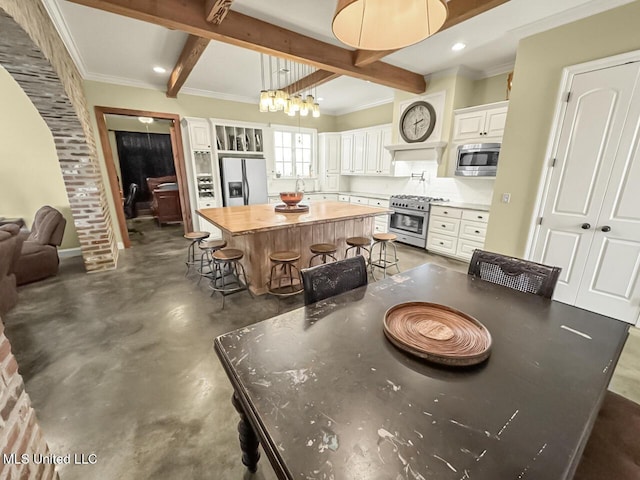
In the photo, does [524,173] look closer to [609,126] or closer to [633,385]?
[609,126]

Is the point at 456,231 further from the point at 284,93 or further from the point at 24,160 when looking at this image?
the point at 24,160

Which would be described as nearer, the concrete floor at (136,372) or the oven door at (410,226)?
the concrete floor at (136,372)

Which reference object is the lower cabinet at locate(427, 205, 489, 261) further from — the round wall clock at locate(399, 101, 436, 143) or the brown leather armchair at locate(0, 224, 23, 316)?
the brown leather armchair at locate(0, 224, 23, 316)

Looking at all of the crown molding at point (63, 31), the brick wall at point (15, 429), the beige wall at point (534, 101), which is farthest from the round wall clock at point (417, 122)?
the brick wall at point (15, 429)

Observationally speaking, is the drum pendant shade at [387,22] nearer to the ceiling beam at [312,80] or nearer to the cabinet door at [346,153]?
the ceiling beam at [312,80]

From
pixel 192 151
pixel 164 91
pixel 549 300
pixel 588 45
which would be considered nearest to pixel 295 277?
pixel 549 300

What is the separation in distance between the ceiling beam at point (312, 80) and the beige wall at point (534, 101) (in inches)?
87.1

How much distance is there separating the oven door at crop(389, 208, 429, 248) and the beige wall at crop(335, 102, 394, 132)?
2.21 meters

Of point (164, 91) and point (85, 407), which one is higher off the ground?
A: point (164, 91)

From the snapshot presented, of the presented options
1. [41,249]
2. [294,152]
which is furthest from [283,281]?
[294,152]

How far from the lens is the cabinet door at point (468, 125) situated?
12.6 feet

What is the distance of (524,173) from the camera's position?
291cm

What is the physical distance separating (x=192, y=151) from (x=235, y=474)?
501cm

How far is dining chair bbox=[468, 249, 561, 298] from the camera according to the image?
1493 mm
